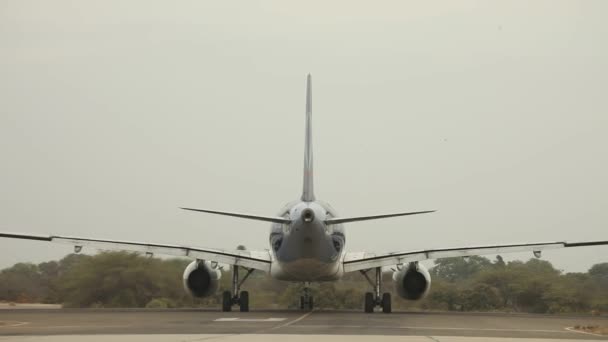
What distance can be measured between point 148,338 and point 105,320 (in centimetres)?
911

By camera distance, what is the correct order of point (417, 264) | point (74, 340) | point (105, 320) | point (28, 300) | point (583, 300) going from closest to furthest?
point (74, 340), point (105, 320), point (417, 264), point (583, 300), point (28, 300)

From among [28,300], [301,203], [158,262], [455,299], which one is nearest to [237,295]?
[301,203]

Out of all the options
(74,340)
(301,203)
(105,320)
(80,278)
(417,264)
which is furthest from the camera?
(80,278)

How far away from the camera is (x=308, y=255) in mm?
35750

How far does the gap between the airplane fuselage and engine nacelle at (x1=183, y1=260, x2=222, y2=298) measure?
7.86 feet

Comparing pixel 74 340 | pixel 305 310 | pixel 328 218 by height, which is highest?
pixel 328 218

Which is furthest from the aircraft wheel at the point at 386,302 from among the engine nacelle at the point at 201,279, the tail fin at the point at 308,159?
the engine nacelle at the point at 201,279

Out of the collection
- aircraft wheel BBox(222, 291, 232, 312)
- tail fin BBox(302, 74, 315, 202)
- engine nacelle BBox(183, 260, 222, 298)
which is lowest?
aircraft wheel BBox(222, 291, 232, 312)

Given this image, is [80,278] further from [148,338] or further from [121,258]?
[148,338]

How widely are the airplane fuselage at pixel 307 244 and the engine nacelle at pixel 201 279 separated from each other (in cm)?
239

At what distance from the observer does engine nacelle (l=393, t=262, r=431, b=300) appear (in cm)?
3912

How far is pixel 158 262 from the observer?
163 ft

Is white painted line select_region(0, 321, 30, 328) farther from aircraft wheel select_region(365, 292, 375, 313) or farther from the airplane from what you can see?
aircraft wheel select_region(365, 292, 375, 313)

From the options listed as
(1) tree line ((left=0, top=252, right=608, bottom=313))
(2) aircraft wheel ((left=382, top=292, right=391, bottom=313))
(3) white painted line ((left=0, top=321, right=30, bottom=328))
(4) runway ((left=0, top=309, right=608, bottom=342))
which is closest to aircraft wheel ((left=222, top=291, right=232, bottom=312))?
(2) aircraft wheel ((left=382, top=292, right=391, bottom=313))
